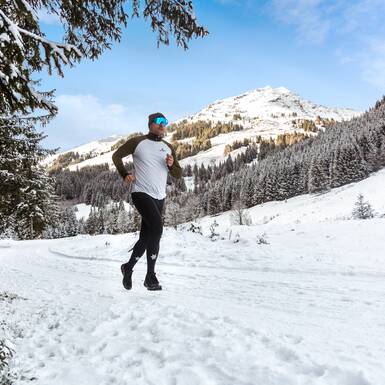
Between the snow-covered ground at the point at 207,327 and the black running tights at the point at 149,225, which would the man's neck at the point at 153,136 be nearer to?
the black running tights at the point at 149,225

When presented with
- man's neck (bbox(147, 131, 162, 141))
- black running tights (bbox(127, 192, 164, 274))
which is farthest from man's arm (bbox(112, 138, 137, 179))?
black running tights (bbox(127, 192, 164, 274))

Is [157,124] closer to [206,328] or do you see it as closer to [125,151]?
[125,151]

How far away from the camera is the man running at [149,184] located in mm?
4680

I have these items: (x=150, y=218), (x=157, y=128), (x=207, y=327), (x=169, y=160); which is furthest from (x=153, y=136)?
(x=207, y=327)

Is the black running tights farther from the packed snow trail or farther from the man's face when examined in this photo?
the man's face

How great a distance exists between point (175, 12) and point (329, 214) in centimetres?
4510

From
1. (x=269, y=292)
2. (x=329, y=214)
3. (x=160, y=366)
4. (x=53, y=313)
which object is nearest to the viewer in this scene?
(x=160, y=366)

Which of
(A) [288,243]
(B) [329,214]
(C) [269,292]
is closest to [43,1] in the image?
(C) [269,292]

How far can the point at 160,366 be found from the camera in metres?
2.16

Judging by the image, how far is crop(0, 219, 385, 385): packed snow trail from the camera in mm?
2020

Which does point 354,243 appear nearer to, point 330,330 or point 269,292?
point 269,292

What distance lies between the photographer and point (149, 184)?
15.5 feet

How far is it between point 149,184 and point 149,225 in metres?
0.57

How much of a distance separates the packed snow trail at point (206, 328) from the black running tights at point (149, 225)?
0.50 meters
